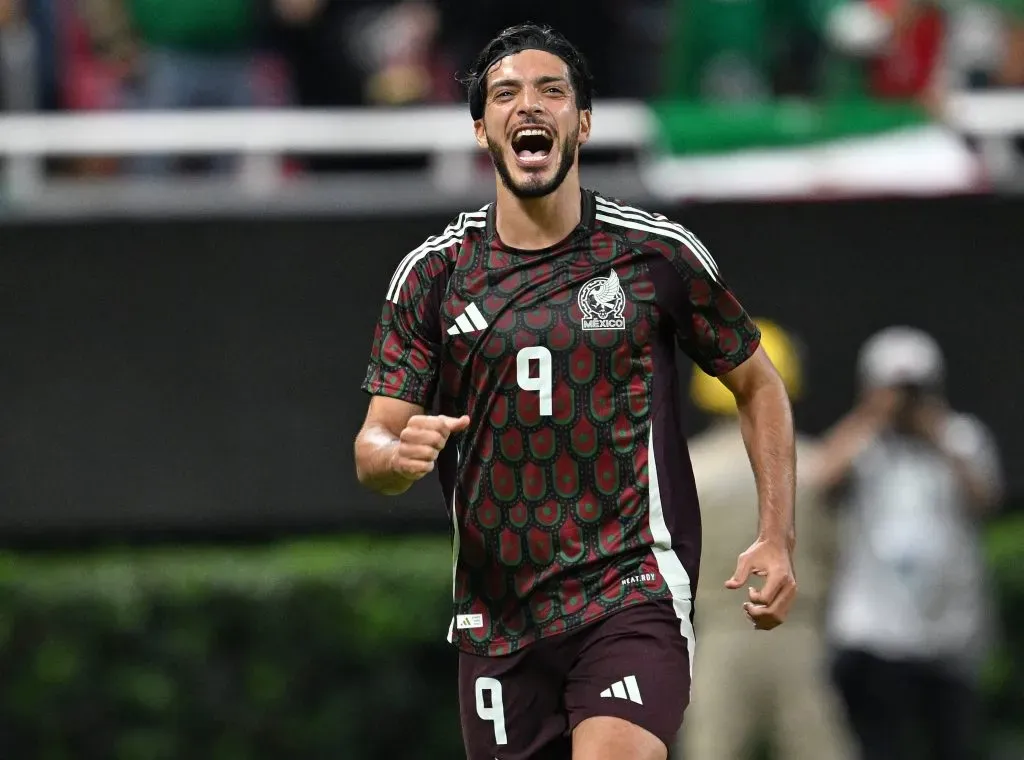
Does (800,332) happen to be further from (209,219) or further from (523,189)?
(523,189)

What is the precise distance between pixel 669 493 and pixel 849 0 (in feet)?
16.4

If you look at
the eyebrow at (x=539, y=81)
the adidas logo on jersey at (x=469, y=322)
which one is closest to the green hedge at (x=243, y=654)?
the adidas logo on jersey at (x=469, y=322)

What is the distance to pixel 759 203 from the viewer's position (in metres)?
10.7

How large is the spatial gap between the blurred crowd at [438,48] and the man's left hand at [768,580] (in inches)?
197

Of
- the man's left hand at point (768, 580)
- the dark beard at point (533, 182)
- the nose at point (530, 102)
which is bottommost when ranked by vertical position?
the man's left hand at point (768, 580)

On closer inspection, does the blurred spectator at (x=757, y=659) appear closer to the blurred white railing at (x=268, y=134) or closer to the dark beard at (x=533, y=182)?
the blurred white railing at (x=268, y=134)

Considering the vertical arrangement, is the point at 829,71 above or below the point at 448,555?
above

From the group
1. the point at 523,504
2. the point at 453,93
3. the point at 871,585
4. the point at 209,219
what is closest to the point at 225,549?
the point at 209,219

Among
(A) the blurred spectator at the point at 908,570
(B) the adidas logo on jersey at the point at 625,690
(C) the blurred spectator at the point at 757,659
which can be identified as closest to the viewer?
(B) the adidas logo on jersey at the point at 625,690

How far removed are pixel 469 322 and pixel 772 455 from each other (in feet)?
2.76

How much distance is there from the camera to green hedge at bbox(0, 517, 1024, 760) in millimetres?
10539

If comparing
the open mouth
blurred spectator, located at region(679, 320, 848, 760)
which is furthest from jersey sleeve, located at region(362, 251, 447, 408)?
blurred spectator, located at region(679, 320, 848, 760)

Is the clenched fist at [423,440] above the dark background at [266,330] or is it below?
below

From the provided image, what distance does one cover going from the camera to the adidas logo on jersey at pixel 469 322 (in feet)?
18.2
